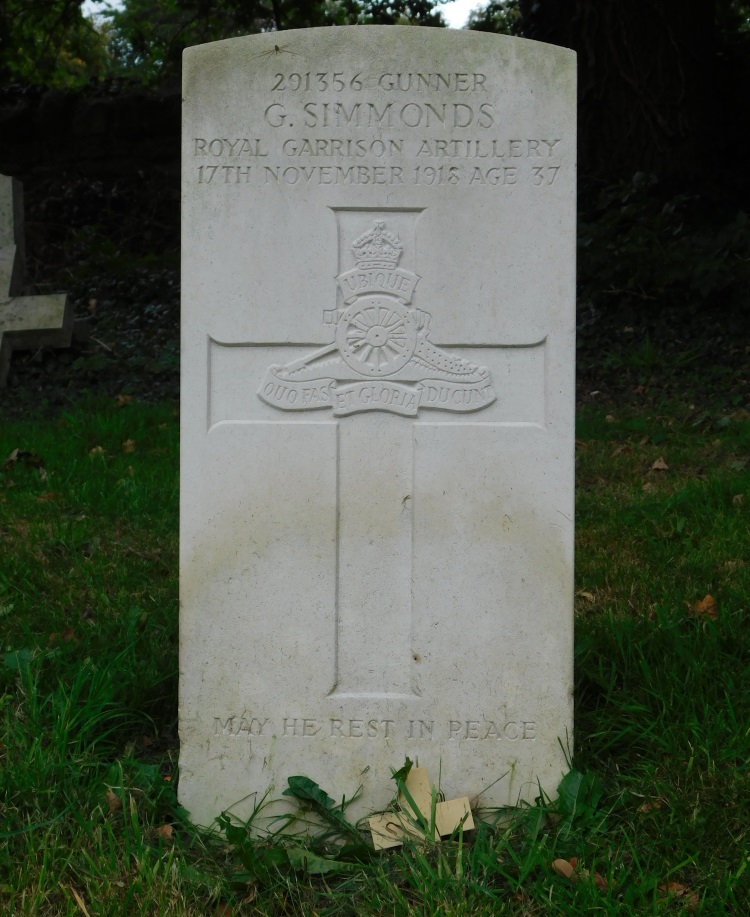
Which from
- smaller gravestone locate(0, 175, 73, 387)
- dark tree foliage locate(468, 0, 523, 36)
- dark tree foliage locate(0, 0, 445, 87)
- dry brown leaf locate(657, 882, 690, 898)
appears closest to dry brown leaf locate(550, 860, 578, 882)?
dry brown leaf locate(657, 882, 690, 898)

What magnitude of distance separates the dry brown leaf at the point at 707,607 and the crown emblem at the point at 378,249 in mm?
1615

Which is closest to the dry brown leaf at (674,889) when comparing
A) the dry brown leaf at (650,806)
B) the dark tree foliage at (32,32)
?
the dry brown leaf at (650,806)

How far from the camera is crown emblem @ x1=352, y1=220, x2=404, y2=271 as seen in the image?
101 inches

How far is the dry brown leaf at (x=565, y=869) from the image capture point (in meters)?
2.31

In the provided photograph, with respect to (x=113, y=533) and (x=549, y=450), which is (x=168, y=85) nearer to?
(x=113, y=533)

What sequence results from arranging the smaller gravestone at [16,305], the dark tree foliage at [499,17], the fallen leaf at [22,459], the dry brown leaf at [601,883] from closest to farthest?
1. the dry brown leaf at [601,883]
2. the fallen leaf at [22,459]
3. the smaller gravestone at [16,305]
4. the dark tree foliage at [499,17]

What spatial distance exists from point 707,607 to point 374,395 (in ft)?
5.02

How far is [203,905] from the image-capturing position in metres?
2.28

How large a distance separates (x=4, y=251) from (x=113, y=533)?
3.72m

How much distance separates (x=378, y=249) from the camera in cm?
256

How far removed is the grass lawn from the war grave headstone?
0.61 ft

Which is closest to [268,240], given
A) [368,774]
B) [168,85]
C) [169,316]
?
[368,774]

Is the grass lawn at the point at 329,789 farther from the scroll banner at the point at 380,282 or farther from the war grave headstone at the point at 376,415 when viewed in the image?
the scroll banner at the point at 380,282

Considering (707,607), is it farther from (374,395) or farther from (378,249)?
(378,249)
